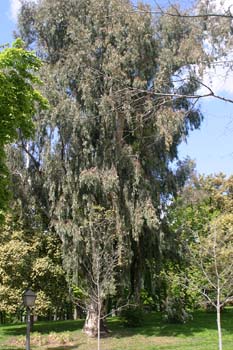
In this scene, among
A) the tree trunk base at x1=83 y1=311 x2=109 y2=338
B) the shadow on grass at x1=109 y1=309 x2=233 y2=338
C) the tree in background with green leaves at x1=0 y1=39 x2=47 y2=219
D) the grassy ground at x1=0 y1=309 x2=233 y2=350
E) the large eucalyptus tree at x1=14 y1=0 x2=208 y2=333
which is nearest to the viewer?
the tree in background with green leaves at x1=0 y1=39 x2=47 y2=219

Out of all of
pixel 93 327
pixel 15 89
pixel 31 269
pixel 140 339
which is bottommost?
pixel 140 339

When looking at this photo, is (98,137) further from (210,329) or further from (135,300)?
(210,329)

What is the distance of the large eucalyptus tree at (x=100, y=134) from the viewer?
52.9 ft

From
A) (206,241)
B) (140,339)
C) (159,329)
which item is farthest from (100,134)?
(159,329)

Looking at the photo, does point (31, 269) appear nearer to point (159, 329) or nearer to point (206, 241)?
point (159, 329)

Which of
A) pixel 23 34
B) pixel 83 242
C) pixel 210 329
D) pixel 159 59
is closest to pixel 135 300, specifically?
pixel 210 329

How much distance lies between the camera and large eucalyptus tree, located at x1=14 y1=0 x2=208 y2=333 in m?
16.1

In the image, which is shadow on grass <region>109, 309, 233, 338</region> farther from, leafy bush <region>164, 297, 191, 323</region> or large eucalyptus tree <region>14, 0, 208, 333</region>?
large eucalyptus tree <region>14, 0, 208, 333</region>

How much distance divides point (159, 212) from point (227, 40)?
1374 cm

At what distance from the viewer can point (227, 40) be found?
4301 millimetres

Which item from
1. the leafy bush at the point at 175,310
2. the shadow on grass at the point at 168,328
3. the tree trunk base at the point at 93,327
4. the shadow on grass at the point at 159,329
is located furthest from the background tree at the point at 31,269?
the leafy bush at the point at 175,310

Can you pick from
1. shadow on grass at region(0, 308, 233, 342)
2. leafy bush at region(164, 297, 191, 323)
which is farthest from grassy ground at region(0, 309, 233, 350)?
leafy bush at region(164, 297, 191, 323)

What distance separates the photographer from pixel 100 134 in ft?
55.3

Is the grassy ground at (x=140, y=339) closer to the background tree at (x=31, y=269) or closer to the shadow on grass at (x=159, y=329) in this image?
the shadow on grass at (x=159, y=329)
